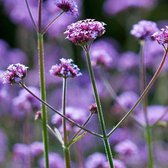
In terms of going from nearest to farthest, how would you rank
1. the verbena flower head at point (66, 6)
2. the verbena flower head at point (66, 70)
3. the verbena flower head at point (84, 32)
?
the verbena flower head at point (84, 32) → the verbena flower head at point (66, 70) → the verbena flower head at point (66, 6)

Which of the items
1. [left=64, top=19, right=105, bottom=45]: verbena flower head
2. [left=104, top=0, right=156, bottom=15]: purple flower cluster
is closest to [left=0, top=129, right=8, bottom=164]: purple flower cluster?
[left=104, top=0, right=156, bottom=15]: purple flower cluster

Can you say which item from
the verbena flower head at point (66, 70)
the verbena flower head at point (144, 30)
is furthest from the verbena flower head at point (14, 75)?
the verbena flower head at point (144, 30)

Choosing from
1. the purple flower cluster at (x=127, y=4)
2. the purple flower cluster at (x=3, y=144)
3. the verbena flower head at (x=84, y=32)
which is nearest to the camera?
the verbena flower head at (x=84, y=32)

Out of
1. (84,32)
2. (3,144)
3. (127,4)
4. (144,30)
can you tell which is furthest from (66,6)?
(127,4)

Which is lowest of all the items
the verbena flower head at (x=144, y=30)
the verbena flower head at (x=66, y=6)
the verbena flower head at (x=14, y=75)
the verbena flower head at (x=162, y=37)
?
the verbena flower head at (x=14, y=75)

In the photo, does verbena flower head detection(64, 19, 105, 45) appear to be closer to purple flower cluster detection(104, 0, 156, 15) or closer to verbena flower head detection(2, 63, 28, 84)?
verbena flower head detection(2, 63, 28, 84)

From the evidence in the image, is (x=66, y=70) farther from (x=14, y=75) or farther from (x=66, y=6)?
(x=66, y=6)

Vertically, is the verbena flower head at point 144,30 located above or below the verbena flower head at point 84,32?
above

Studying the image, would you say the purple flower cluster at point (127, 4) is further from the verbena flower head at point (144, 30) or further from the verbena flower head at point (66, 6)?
the verbena flower head at point (66, 6)

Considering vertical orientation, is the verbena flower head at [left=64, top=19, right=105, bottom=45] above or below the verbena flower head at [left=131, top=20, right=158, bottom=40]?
below
